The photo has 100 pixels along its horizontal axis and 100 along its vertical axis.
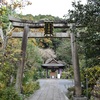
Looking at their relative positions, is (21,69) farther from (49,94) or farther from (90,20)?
(90,20)

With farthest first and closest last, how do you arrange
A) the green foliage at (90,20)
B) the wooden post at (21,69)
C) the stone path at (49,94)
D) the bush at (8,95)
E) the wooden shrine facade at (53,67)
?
the wooden shrine facade at (53,67) < the stone path at (49,94) < the wooden post at (21,69) < the bush at (8,95) < the green foliage at (90,20)

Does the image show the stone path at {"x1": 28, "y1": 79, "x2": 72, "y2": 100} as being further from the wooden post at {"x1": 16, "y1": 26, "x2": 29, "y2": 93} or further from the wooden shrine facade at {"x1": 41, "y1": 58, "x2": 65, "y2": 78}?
the wooden shrine facade at {"x1": 41, "y1": 58, "x2": 65, "y2": 78}

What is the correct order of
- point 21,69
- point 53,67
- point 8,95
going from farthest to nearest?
1. point 53,67
2. point 21,69
3. point 8,95

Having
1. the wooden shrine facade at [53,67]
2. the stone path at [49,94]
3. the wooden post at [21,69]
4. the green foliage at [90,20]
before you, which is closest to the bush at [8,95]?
the wooden post at [21,69]

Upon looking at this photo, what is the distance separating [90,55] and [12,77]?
568 centimetres

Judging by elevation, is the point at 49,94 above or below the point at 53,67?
below

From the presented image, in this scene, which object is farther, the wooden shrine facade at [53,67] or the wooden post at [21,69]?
the wooden shrine facade at [53,67]

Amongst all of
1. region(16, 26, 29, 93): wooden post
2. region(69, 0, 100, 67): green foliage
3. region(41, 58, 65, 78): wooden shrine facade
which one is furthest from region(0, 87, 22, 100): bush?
region(41, 58, 65, 78): wooden shrine facade

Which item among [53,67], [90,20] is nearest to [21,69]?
[90,20]

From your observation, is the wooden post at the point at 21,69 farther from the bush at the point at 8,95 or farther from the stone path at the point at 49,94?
the bush at the point at 8,95

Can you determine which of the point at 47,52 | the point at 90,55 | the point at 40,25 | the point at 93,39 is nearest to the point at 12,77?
the point at 40,25

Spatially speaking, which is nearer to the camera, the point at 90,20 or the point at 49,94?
the point at 90,20

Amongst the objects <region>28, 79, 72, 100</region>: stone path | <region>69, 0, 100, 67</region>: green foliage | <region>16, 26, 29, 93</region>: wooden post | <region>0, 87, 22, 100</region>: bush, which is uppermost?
<region>69, 0, 100, 67</region>: green foliage

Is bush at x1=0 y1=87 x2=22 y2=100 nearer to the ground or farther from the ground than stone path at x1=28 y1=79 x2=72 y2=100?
farther from the ground
